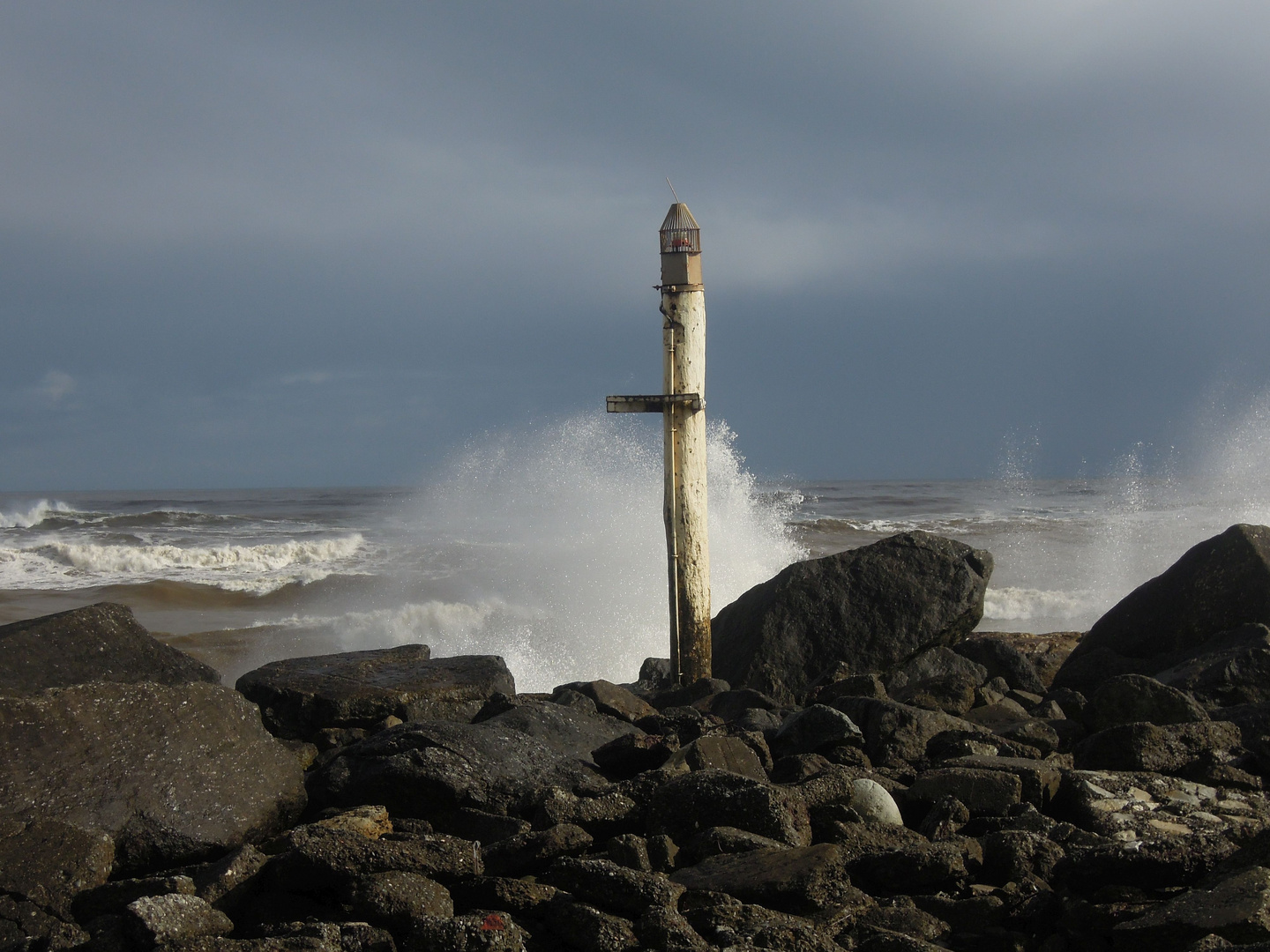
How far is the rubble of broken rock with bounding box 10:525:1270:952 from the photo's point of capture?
2873 mm

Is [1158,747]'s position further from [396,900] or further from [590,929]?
[396,900]

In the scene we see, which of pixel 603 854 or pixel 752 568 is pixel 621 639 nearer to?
pixel 752 568

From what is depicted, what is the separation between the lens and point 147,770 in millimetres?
3785

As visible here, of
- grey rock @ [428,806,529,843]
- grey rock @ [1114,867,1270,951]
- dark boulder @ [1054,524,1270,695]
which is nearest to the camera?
grey rock @ [1114,867,1270,951]

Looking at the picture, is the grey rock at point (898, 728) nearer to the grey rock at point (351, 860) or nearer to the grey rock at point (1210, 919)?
the grey rock at point (1210, 919)

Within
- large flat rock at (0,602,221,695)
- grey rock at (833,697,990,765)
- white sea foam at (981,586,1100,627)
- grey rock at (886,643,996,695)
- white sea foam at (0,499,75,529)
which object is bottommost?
white sea foam at (0,499,75,529)

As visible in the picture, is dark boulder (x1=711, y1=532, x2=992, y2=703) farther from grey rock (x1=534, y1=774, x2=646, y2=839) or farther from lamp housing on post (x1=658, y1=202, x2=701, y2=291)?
grey rock (x1=534, y1=774, x2=646, y2=839)

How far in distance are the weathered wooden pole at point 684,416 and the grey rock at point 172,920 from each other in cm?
452

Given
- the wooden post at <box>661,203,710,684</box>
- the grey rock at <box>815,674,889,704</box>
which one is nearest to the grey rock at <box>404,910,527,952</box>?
the grey rock at <box>815,674,889,704</box>

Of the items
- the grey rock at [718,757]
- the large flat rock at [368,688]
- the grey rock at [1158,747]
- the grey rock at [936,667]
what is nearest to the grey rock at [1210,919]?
the grey rock at [1158,747]

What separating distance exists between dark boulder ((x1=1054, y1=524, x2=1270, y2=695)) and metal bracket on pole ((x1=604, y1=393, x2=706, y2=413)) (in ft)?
10.2

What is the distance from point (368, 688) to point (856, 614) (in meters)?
3.75

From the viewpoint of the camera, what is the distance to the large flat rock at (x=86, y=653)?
4.80m

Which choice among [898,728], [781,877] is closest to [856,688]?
[898,728]
